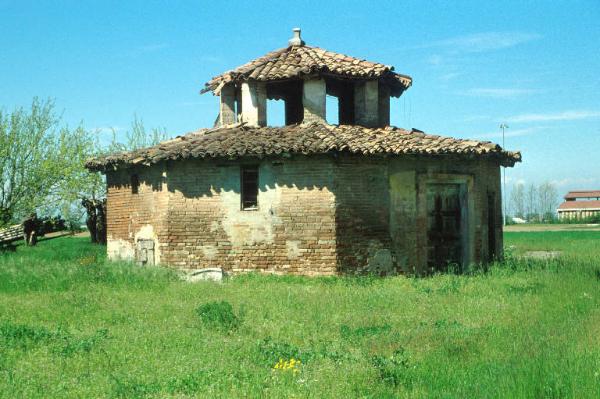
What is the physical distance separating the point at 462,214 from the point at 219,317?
9.91 meters

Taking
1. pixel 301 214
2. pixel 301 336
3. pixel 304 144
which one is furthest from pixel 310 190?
pixel 301 336

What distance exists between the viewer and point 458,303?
12.1 m

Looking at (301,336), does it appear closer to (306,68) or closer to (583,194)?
(306,68)

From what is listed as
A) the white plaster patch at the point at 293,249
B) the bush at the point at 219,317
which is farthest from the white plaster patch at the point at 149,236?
the bush at the point at 219,317

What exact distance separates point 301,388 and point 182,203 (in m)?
11.3

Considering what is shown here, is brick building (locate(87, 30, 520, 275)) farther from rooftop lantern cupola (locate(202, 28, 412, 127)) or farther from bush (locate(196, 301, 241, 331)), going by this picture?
bush (locate(196, 301, 241, 331))

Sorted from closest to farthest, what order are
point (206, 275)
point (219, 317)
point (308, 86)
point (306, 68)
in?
point (219, 317) < point (206, 275) < point (306, 68) < point (308, 86)

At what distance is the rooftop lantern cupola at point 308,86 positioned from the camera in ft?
59.8

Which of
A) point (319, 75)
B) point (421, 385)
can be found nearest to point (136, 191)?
point (319, 75)

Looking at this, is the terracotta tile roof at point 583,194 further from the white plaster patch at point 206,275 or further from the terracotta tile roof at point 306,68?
the white plaster patch at point 206,275

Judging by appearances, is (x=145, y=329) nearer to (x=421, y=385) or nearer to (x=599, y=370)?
(x=421, y=385)

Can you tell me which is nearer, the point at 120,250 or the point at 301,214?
the point at 301,214

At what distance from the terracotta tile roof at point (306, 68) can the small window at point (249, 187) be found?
2976 millimetres

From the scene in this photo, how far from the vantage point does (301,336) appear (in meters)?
9.45
